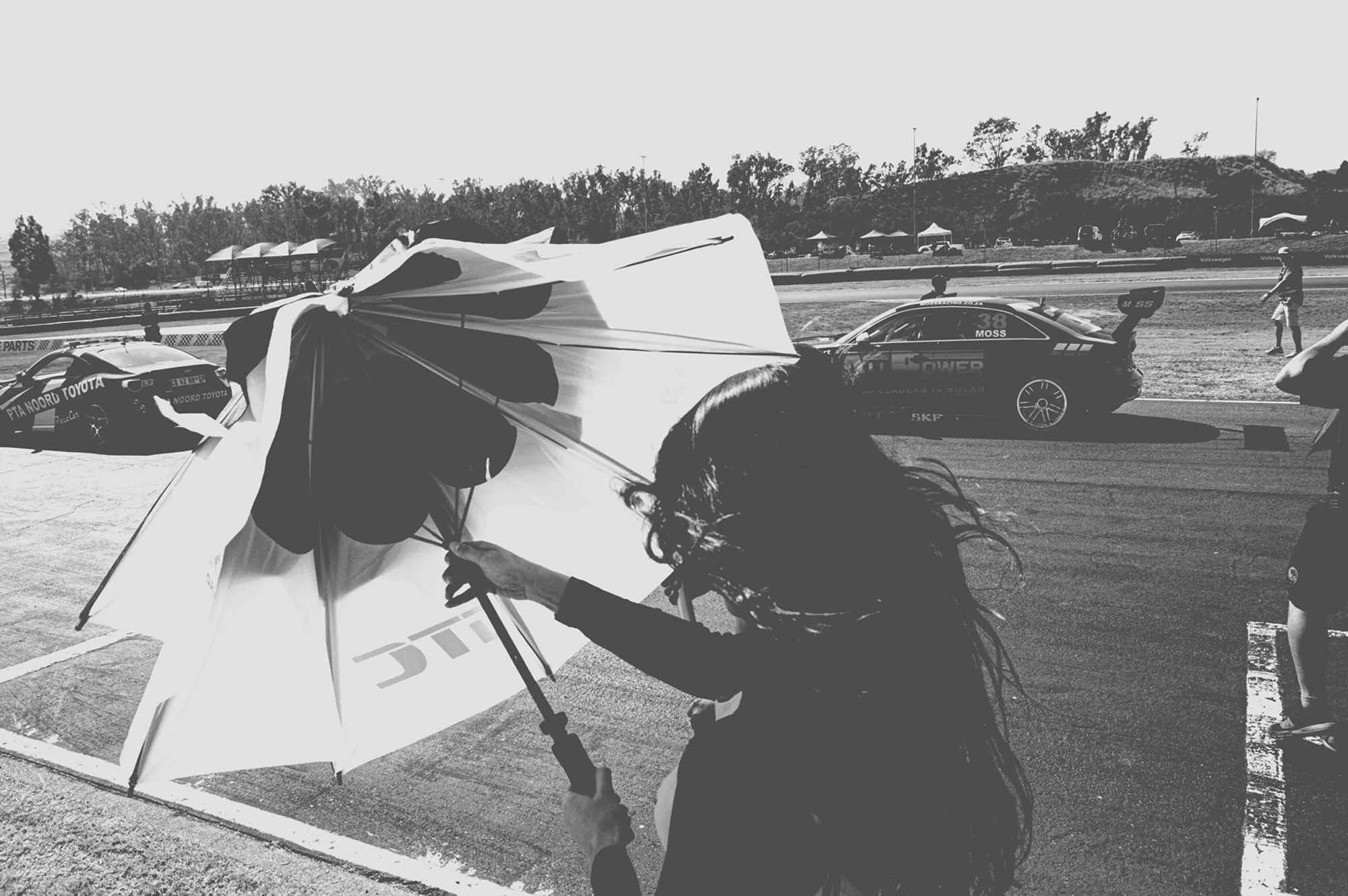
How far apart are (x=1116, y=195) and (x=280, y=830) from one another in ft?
373

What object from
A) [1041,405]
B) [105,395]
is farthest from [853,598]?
[105,395]

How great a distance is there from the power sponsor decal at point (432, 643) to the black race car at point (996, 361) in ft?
28.8

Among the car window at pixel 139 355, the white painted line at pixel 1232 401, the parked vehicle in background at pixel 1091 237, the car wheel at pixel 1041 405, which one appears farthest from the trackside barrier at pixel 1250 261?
the car window at pixel 139 355

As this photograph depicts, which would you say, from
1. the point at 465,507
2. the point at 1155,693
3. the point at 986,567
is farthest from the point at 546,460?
the point at 986,567

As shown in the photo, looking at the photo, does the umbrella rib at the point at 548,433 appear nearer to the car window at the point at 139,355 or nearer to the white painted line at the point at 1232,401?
the white painted line at the point at 1232,401

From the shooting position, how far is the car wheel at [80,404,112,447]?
12.6 m

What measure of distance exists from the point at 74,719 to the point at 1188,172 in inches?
4738

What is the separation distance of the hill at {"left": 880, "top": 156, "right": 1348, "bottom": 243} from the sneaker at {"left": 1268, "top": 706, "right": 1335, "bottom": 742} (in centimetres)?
7712

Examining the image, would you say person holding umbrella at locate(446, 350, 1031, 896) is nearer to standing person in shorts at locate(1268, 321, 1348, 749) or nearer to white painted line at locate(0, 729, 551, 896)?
white painted line at locate(0, 729, 551, 896)

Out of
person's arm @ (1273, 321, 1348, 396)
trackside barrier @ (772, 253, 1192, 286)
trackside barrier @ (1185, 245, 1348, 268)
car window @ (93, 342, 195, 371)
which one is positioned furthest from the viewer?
trackside barrier @ (772, 253, 1192, 286)

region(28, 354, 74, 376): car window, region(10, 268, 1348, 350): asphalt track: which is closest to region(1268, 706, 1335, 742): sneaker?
region(28, 354, 74, 376): car window

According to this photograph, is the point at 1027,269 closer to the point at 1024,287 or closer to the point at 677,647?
the point at 1024,287

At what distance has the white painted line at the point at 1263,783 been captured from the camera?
11.4 feet

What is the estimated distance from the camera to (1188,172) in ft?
343
